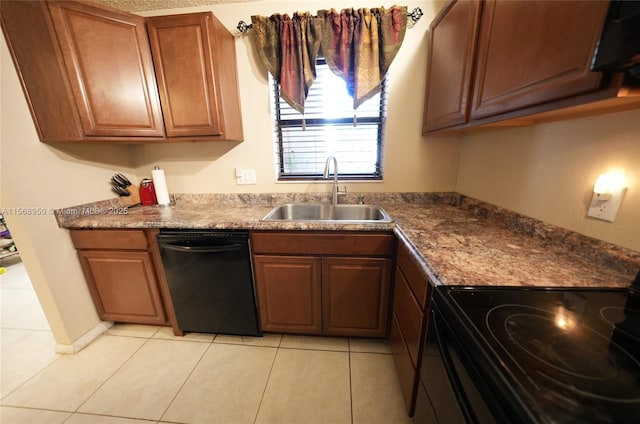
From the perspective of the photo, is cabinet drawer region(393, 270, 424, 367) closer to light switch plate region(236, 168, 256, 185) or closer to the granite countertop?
the granite countertop

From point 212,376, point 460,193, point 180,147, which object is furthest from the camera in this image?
point 180,147

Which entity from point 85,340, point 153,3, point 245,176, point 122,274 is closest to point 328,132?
point 245,176

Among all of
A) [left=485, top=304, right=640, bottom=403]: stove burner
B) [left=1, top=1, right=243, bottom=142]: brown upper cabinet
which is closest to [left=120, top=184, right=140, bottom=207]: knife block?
[left=1, top=1, right=243, bottom=142]: brown upper cabinet

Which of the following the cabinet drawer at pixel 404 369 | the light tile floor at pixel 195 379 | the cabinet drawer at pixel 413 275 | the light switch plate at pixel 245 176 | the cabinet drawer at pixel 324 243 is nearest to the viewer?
the cabinet drawer at pixel 413 275

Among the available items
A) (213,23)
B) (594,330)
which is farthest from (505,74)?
(213,23)

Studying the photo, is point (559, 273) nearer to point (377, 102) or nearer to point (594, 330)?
point (594, 330)

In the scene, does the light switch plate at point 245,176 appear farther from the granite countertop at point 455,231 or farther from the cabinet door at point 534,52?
the cabinet door at point 534,52

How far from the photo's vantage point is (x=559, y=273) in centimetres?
81

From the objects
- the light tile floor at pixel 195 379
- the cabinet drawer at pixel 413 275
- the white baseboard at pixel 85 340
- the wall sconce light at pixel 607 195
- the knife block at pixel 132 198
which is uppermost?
the wall sconce light at pixel 607 195

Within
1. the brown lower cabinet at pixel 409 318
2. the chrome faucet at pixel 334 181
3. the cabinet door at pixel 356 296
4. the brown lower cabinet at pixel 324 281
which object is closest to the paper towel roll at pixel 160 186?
the brown lower cabinet at pixel 324 281

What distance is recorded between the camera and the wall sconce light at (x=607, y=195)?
81 cm

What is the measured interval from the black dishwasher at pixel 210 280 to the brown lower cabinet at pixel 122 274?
0.52 ft

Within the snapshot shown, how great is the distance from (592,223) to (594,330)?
1.81ft

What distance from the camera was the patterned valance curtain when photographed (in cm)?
155
